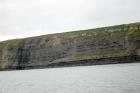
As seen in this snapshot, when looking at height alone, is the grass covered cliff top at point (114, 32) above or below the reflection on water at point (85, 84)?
above

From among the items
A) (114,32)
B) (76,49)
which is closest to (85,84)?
(76,49)

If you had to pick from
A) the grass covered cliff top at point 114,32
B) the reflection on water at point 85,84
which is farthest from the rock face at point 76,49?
the reflection on water at point 85,84

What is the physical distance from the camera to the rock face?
5594 inches

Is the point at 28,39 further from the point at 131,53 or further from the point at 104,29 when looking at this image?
the point at 131,53

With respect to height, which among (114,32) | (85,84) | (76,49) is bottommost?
(85,84)

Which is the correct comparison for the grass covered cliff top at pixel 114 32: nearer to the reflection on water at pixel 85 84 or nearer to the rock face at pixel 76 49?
the rock face at pixel 76 49

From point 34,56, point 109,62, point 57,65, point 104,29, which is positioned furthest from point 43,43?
point 109,62

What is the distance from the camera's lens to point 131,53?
13662 cm

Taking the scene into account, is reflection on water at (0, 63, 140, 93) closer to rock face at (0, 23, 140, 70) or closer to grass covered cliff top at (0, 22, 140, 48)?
rock face at (0, 23, 140, 70)

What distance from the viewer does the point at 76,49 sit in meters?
156

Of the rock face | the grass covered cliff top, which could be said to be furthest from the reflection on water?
the grass covered cliff top

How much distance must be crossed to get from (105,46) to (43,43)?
3837 cm

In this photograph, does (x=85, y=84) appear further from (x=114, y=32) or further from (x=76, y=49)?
(x=114, y=32)

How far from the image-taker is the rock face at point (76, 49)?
142 meters
